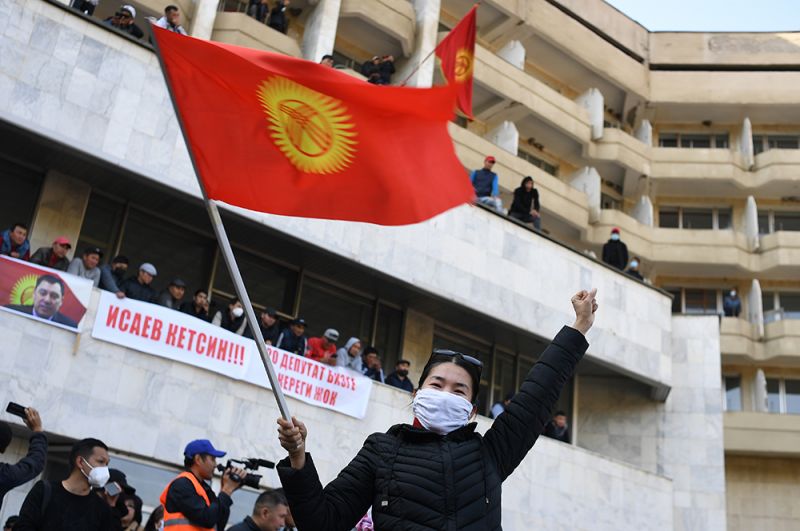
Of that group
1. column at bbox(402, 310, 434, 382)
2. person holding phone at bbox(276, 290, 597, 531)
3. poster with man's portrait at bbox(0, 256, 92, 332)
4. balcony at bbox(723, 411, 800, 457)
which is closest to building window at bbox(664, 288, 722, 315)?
balcony at bbox(723, 411, 800, 457)

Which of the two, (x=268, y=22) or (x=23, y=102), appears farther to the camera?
(x=268, y=22)

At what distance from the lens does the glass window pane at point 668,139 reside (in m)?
33.5

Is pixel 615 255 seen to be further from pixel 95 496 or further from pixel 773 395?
pixel 95 496

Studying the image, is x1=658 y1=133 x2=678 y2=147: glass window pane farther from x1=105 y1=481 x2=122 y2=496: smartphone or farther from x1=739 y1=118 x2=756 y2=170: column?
x1=105 y1=481 x2=122 y2=496: smartphone

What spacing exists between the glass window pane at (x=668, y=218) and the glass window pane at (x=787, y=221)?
10.3ft

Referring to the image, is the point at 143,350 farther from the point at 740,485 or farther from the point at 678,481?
the point at 740,485

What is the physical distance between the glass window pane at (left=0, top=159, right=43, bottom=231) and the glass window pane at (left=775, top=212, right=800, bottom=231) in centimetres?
2433

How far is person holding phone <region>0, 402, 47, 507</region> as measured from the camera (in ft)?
20.4

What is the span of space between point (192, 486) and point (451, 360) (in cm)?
359

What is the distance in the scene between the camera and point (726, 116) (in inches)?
1286

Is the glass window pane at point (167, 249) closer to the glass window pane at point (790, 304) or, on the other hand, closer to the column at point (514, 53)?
the column at point (514, 53)

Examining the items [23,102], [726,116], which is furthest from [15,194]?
[726,116]

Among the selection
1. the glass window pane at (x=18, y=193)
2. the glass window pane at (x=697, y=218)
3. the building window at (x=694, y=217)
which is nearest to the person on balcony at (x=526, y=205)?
the glass window pane at (x=18, y=193)

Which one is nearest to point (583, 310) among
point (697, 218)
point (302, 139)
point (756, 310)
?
point (302, 139)
